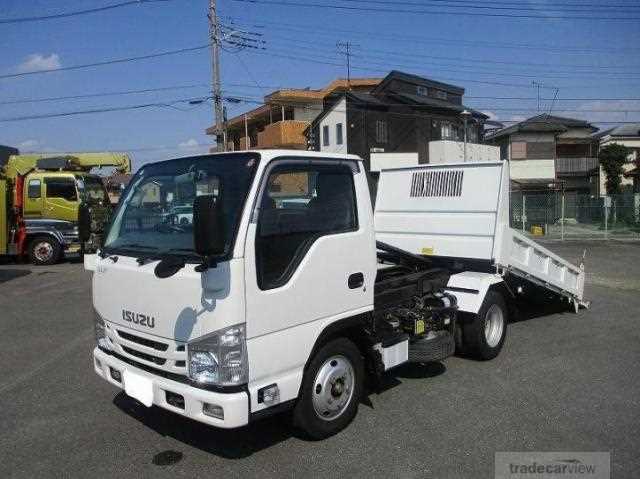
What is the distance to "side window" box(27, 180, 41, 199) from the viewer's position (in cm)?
1465

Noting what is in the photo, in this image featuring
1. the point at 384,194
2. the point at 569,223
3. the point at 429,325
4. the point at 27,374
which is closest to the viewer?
the point at 429,325

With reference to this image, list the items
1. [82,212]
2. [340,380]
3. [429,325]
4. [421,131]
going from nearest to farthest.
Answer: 1. [340,380]
2. [82,212]
3. [429,325]
4. [421,131]

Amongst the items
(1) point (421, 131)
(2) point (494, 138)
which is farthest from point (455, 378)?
(2) point (494, 138)

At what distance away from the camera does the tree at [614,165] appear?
35.6m

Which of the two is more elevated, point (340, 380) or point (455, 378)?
point (340, 380)

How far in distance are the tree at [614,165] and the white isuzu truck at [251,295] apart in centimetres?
3616

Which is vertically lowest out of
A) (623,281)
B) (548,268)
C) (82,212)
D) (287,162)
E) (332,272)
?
(623,281)

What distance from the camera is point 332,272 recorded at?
3850 mm

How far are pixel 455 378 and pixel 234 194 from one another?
3.10 m

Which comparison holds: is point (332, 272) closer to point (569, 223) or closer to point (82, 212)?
point (82, 212)

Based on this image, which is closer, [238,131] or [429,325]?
[429,325]

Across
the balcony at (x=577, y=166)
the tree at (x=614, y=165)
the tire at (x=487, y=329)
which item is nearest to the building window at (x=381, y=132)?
the balcony at (x=577, y=166)

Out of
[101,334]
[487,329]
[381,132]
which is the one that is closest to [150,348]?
[101,334]

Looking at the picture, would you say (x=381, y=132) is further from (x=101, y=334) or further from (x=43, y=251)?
(x=101, y=334)
